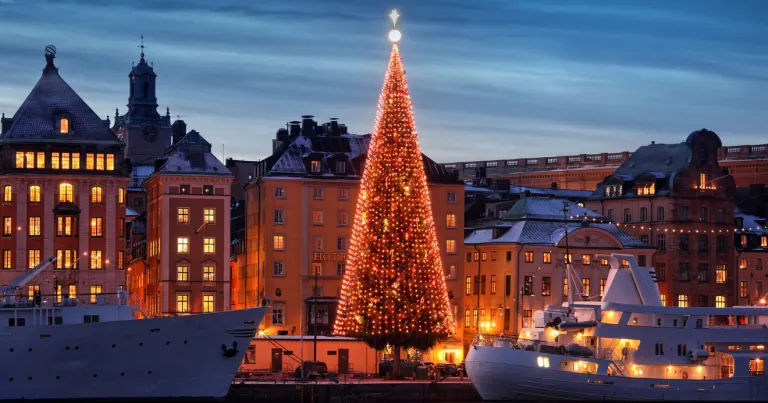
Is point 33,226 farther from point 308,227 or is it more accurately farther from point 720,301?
point 720,301

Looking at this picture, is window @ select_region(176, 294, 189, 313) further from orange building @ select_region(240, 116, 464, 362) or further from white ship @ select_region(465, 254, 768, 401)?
white ship @ select_region(465, 254, 768, 401)

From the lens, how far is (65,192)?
130m

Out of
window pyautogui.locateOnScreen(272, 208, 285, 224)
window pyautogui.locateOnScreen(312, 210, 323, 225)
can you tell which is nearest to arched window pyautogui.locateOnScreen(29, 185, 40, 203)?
window pyautogui.locateOnScreen(272, 208, 285, 224)

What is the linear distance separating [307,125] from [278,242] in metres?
11.9

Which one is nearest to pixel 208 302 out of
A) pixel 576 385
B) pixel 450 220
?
pixel 450 220

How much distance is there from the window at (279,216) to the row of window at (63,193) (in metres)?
12.0

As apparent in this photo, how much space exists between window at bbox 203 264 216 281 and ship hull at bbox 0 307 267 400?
96.0 ft

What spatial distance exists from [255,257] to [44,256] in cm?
1844

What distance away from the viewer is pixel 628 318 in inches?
4336

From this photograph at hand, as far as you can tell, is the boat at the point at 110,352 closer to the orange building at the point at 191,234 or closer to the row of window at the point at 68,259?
the row of window at the point at 68,259

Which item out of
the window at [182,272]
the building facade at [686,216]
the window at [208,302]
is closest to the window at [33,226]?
the window at [182,272]

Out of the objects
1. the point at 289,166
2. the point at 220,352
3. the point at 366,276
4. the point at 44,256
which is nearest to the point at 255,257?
the point at 289,166

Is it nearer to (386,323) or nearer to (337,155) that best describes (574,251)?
(337,155)

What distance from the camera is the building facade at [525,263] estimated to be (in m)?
143
